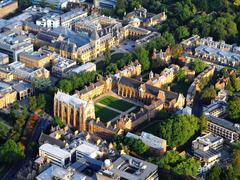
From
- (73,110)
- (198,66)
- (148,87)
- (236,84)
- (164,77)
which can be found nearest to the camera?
(73,110)

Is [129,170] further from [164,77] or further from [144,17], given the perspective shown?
[144,17]

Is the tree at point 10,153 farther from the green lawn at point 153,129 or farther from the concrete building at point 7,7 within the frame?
the concrete building at point 7,7

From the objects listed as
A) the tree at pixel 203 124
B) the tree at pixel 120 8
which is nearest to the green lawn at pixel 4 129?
the tree at pixel 203 124

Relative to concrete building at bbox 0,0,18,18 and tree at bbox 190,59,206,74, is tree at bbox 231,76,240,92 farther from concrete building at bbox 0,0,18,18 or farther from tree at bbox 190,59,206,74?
concrete building at bbox 0,0,18,18

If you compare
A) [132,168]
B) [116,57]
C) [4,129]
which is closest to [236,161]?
[132,168]

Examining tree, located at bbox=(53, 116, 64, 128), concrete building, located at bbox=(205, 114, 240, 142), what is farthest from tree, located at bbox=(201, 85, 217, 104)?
tree, located at bbox=(53, 116, 64, 128)

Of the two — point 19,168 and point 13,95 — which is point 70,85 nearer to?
point 13,95

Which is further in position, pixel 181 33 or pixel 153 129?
pixel 181 33

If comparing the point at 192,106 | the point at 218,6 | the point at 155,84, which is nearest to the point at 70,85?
the point at 155,84
